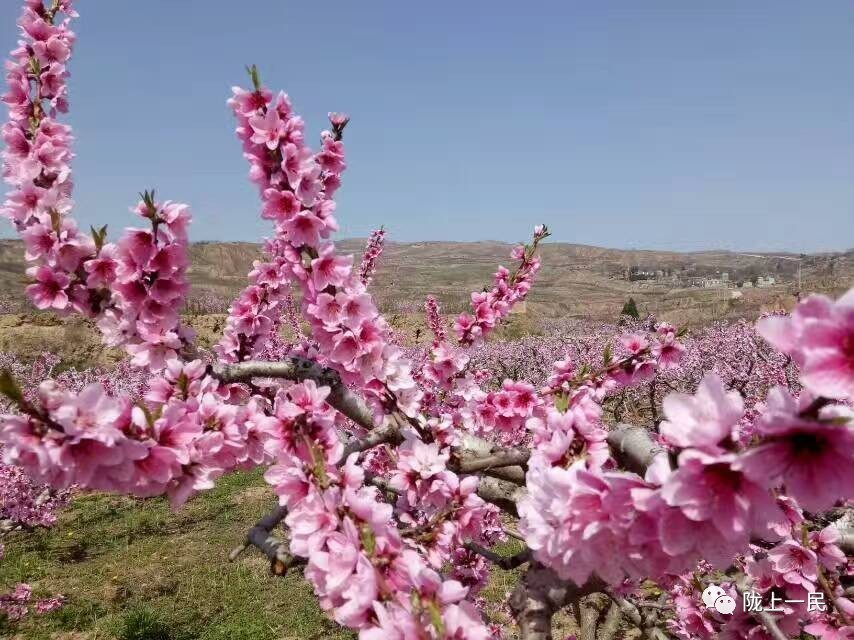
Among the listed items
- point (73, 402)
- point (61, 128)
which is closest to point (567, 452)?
point (73, 402)

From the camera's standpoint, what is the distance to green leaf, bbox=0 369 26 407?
1108 millimetres

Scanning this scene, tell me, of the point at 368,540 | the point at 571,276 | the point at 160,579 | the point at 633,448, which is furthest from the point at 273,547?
the point at 571,276

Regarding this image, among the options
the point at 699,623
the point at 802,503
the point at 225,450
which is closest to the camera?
the point at 802,503

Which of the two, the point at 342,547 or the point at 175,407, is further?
the point at 175,407

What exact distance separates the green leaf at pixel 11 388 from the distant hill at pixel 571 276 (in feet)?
110

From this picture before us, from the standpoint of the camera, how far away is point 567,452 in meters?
1.57

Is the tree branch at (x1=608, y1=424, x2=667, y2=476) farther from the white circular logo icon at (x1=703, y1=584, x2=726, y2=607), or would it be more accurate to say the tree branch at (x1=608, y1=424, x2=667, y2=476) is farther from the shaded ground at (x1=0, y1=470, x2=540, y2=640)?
the shaded ground at (x1=0, y1=470, x2=540, y2=640)

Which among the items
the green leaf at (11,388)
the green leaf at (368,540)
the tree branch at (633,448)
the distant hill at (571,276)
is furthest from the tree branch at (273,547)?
the distant hill at (571,276)

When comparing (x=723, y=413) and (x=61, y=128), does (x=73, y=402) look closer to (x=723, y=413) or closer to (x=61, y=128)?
(x=723, y=413)

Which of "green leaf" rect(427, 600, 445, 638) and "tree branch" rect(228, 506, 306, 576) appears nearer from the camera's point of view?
"green leaf" rect(427, 600, 445, 638)

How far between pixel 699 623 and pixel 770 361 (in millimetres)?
9236

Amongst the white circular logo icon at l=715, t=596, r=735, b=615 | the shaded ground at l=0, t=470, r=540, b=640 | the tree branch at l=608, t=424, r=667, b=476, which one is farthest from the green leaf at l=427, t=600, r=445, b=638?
the shaded ground at l=0, t=470, r=540, b=640

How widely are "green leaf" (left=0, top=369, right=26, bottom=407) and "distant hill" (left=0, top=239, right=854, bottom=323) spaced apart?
3343 cm

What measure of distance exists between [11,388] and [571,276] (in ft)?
379
